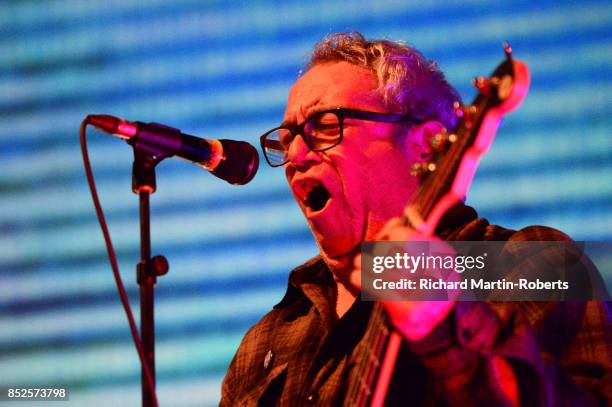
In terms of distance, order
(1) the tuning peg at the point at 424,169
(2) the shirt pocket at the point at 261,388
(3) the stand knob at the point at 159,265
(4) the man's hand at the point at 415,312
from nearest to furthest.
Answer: (4) the man's hand at the point at 415,312 → (1) the tuning peg at the point at 424,169 → (3) the stand knob at the point at 159,265 → (2) the shirt pocket at the point at 261,388

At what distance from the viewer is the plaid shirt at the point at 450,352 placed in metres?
1.19

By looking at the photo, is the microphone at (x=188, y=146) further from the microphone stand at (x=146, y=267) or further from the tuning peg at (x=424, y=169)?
the tuning peg at (x=424, y=169)

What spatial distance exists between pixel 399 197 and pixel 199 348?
3.38 feet

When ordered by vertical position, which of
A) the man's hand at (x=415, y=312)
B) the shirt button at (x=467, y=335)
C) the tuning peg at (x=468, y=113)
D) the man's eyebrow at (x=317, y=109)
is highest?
the man's eyebrow at (x=317, y=109)

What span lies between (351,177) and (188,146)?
47 cm

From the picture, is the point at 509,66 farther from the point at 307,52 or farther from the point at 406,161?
the point at 307,52

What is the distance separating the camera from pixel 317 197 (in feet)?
6.64

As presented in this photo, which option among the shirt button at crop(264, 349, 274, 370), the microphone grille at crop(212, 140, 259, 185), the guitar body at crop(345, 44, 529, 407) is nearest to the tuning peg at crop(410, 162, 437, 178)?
the guitar body at crop(345, 44, 529, 407)

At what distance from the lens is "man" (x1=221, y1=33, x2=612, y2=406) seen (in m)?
1.53

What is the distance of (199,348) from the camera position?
2650 mm

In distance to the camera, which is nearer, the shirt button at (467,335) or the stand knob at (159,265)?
the shirt button at (467,335)

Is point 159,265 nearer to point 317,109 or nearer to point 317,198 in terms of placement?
point 317,198

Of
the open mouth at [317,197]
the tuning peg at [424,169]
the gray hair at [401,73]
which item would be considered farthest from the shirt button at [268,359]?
the tuning peg at [424,169]

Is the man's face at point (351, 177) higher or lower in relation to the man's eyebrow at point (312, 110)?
lower
